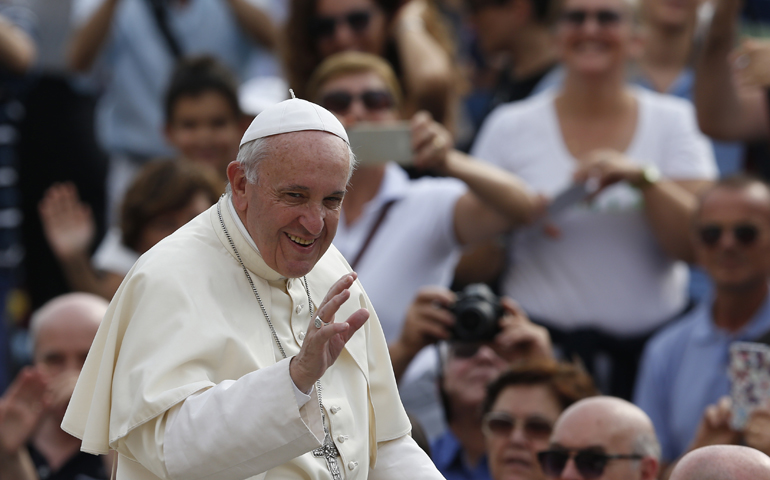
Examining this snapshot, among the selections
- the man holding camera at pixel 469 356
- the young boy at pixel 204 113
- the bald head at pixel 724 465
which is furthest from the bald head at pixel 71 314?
the bald head at pixel 724 465

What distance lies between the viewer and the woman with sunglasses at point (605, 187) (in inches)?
221

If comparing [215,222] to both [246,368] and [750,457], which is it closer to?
[246,368]

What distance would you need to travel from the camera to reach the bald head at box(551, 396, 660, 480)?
4.28 m

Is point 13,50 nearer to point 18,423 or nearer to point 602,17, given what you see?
point 18,423

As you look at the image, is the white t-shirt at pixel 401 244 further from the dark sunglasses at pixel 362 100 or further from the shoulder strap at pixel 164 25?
the shoulder strap at pixel 164 25

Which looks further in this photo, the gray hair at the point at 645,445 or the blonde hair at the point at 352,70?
the blonde hair at the point at 352,70

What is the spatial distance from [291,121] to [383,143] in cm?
233

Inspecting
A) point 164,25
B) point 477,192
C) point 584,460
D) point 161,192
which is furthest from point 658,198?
point 164,25

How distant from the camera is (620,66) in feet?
19.6

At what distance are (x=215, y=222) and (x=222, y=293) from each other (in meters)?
0.23

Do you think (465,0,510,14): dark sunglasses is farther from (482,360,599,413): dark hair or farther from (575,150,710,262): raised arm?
(482,360,599,413): dark hair

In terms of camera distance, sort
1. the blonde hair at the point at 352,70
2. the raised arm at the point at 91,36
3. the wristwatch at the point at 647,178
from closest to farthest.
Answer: the wristwatch at the point at 647,178
the blonde hair at the point at 352,70
the raised arm at the point at 91,36

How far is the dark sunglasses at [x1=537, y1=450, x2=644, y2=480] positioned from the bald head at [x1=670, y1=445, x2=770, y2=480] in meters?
0.95

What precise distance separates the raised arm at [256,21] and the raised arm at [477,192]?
93.6 inches
